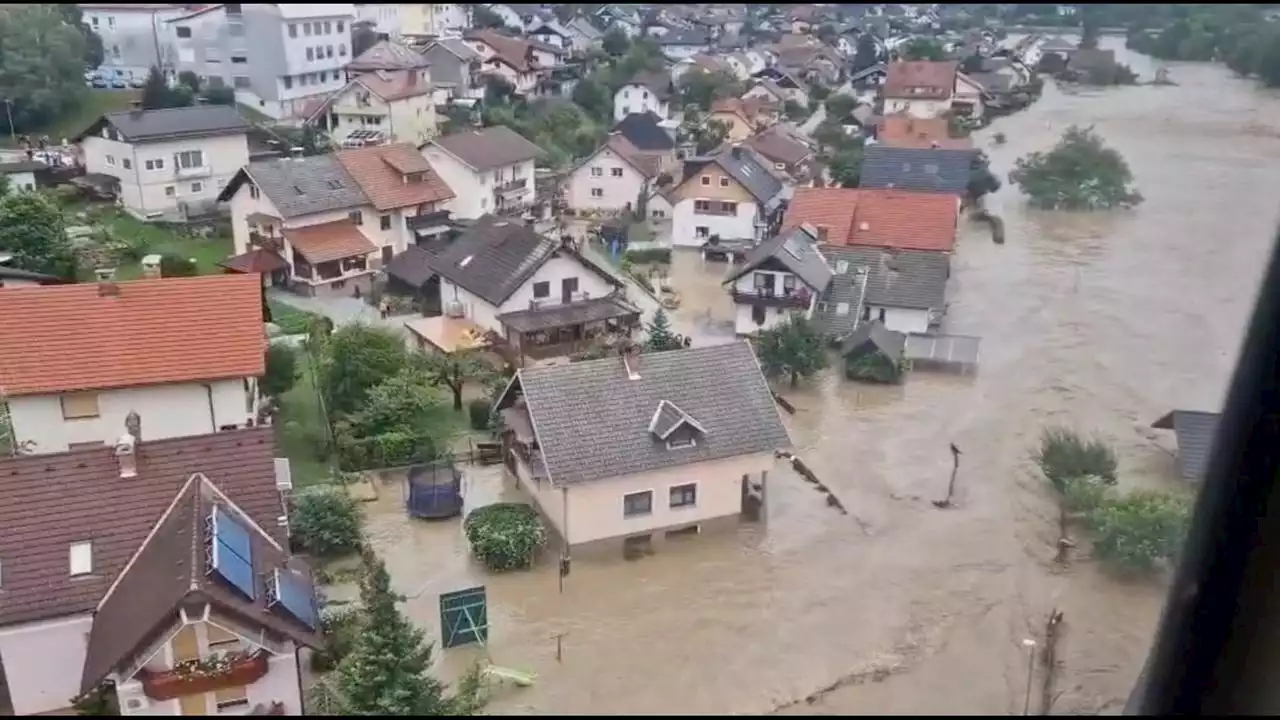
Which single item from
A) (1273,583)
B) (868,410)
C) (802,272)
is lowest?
(868,410)

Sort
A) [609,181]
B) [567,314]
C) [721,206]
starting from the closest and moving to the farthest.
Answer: [567,314] → [721,206] → [609,181]

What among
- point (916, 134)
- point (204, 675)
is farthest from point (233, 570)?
point (916, 134)

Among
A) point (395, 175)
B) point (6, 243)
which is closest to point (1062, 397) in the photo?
point (395, 175)

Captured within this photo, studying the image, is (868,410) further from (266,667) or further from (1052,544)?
(266,667)

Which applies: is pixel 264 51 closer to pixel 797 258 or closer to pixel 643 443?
pixel 797 258

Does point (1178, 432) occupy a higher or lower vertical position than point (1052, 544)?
higher

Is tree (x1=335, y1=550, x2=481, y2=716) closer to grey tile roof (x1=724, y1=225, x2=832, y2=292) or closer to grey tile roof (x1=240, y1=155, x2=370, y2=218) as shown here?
grey tile roof (x1=724, y1=225, x2=832, y2=292)

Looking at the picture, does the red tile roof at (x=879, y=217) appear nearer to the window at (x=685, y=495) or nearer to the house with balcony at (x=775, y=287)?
the house with balcony at (x=775, y=287)
